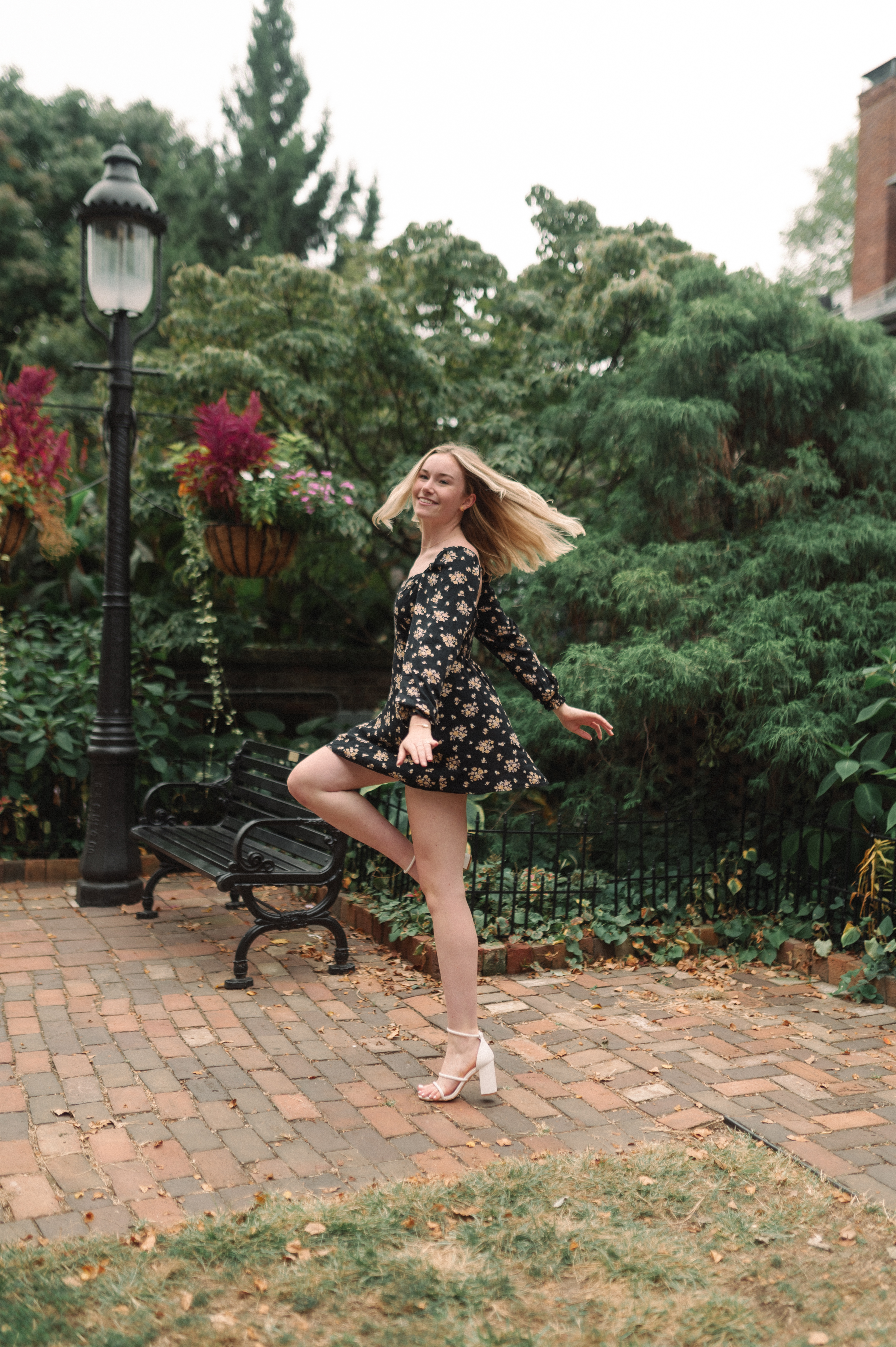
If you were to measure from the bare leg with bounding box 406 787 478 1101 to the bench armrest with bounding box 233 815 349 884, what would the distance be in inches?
47.7

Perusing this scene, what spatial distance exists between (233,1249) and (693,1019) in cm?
208

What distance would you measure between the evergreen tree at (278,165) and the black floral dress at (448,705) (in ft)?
57.6

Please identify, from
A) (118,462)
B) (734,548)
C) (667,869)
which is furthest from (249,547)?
(667,869)

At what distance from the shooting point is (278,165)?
808 inches

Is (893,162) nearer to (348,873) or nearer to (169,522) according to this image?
(169,522)

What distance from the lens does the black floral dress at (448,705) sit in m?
2.85

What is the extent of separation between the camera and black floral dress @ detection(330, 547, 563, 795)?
9.36ft

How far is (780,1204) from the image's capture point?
2.50 metres

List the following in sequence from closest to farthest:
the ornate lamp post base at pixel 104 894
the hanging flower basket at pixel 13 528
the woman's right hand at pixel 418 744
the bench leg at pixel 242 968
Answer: the woman's right hand at pixel 418 744, the bench leg at pixel 242 968, the ornate lamp post base at pixel 104 894, the hanging flower basket at pixel 13 528

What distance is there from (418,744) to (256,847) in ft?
7.73

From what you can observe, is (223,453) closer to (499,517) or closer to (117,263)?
(117,263)

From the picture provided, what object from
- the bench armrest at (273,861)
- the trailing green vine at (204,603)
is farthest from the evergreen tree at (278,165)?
the bench armrest at (273,861)

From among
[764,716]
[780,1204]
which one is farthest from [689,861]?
[780,1204]

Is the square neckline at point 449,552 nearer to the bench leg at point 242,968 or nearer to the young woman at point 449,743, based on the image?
the young woman at point 449,743
